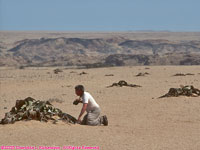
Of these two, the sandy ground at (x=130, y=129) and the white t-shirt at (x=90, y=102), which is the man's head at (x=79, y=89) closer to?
the white t-shirt at (x=90, y=102)

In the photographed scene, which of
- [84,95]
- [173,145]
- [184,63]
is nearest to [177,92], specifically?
[84,95]

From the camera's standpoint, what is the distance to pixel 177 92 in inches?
659

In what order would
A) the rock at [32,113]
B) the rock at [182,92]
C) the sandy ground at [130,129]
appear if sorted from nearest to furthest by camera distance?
the sandy ground at [130,129] < the rock at [32,113] < the rock at [182,92]

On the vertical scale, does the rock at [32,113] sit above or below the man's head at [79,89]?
below

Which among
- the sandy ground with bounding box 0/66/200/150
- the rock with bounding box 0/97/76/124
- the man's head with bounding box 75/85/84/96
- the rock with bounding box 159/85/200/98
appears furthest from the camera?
the rock with bounding box 159/85/200/98

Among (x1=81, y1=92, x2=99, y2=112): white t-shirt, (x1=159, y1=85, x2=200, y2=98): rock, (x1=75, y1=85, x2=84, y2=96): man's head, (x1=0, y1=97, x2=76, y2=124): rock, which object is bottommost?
(x1=159, y1=85, x2=200, y2=98): rock

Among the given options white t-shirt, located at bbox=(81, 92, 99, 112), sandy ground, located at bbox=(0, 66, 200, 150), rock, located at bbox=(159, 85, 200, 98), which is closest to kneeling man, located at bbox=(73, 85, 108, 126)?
white t-shirt, located at bbox=(81, 92, 99, 112)

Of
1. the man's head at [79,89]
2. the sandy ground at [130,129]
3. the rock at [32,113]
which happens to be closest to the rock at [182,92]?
the sandy ground at [130,129]

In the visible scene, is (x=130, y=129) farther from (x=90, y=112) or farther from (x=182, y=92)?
(x=182, y=92)

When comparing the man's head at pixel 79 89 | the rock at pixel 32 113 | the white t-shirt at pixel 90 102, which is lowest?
the rock at pixel 32 113

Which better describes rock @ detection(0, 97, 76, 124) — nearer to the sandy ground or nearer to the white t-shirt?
the sandy ground

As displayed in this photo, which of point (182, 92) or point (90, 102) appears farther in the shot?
point (182, 92)

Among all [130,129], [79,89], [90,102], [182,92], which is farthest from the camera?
[182,92]

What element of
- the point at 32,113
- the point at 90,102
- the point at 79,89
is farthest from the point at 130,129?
the point at 32,113
